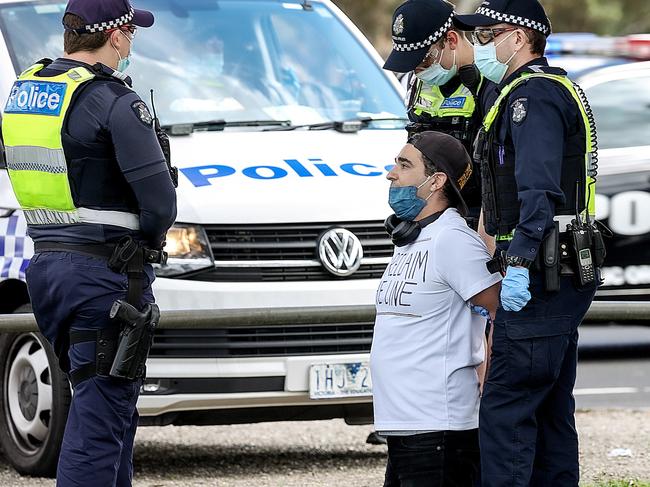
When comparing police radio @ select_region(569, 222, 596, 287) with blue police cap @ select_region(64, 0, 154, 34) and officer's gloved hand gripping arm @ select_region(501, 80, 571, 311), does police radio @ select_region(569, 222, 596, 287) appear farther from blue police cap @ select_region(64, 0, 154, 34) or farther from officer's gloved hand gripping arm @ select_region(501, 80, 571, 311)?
blue police cap @ select_region(64, 0, 154, 34)

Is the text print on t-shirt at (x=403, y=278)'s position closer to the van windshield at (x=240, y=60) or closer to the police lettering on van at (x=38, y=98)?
the police lettering on van at (x=38, y=98)

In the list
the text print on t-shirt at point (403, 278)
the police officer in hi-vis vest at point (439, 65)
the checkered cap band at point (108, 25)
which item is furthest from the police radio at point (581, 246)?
the checkered cap band at point (108, 25)

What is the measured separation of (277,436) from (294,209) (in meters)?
2.11

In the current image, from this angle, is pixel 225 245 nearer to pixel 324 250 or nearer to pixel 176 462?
pixel 324 250

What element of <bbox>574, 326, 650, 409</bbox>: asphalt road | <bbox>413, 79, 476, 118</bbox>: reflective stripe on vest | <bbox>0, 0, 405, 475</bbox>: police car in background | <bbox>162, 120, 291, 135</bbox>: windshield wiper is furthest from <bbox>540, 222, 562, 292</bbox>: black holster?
<bbox>574, 326, 650, 409</bbox>: asphalt road

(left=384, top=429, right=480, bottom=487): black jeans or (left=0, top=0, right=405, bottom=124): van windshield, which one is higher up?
(left=0, top=0, right=405, bottom=124): van windshield

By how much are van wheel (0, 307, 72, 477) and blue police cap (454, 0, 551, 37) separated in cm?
259

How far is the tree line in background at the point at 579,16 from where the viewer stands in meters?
41.6

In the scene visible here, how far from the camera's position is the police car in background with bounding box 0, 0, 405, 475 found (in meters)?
6.55

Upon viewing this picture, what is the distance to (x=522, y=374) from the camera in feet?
16.4

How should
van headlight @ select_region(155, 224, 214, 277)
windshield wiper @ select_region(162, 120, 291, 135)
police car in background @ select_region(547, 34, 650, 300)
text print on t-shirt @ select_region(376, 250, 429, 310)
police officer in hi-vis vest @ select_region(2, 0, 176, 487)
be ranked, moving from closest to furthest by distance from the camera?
1. text print on t-shirt @ select_region(376, 250, 429, 310)
2. police officer in hi-vis vest @ select_region(2, 0, 176, 487)
3. van headlight @ select_region(155, 224, 214, 277)
4. windshield wiper @ select_region(162, 120, 291, 135)
5. police car in background @ select_region(547, 34, 650, 300)

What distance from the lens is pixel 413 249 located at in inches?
198

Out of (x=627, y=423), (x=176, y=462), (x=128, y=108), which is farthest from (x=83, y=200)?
(x=627, y=423)

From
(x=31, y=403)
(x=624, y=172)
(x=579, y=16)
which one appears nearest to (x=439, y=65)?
(x=31, y=403)
